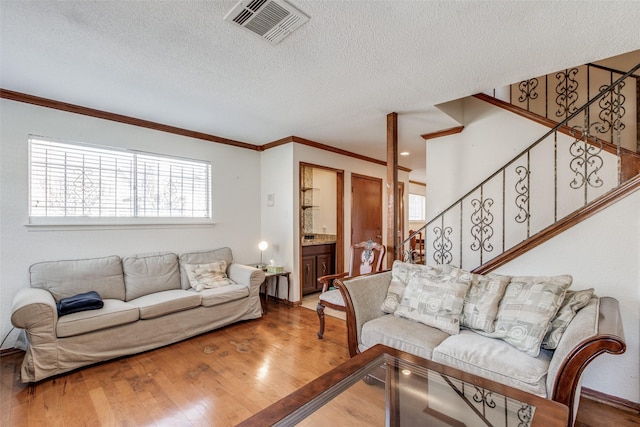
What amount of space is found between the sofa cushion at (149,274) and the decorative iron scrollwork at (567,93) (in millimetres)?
4970

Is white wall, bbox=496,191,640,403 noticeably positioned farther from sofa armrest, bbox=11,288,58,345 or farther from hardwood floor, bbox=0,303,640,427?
sofa armrest, bbox=11,288,58,345

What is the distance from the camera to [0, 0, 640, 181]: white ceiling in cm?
164

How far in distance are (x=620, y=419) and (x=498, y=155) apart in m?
2.58

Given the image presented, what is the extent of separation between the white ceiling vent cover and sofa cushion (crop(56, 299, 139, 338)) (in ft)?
8.19

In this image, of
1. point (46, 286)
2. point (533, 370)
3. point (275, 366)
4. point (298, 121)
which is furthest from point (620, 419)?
point (46, 286)

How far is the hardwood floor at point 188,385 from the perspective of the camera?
1840 millimetres

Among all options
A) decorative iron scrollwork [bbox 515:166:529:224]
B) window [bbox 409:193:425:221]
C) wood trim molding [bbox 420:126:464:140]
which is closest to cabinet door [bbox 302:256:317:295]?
wood trim molding [bbox 420:126:464:140]

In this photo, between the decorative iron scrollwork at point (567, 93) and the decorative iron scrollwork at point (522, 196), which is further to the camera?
the decorative iron scrollwork at point (567, 93)

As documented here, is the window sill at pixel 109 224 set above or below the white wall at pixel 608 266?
above

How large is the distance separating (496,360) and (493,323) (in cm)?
35

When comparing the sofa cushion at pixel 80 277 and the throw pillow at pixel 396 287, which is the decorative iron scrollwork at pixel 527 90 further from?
the sofa cushion at pixel 80 277

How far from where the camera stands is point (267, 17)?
5.48 feet

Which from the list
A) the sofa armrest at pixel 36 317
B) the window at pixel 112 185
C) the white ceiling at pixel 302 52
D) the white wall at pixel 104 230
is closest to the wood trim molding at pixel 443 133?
the white ceiling at pixel 302 52

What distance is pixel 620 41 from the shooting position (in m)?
1.90
